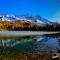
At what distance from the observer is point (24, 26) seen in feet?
12.4

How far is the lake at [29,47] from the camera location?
354 centimetres

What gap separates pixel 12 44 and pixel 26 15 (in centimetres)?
71

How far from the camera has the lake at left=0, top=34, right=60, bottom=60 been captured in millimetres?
3535

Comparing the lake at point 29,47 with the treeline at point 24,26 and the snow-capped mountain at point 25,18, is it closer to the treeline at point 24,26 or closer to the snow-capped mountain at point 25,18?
the treeline at point 24,26

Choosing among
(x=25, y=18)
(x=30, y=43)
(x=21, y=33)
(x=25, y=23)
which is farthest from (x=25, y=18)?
(x=30, y=43)

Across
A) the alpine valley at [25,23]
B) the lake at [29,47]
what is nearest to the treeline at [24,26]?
the alpine valley at [25,23]

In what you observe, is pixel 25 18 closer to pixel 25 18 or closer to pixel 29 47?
pixel 25 18

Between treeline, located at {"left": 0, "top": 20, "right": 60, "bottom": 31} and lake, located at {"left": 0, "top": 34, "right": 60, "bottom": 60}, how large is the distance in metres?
0.17

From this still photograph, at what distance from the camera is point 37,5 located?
3.71 meters

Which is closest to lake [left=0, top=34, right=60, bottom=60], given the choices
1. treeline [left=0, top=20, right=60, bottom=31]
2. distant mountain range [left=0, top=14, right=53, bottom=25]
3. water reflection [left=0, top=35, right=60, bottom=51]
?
water reflection [left=0, top=35, right=60, bottom=51]

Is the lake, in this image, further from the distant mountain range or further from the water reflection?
the distant mountain range

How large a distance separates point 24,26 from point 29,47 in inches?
19.4

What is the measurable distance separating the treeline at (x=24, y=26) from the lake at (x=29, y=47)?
17 cm

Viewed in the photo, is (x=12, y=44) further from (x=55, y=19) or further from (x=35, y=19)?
(x=55, y=19)
